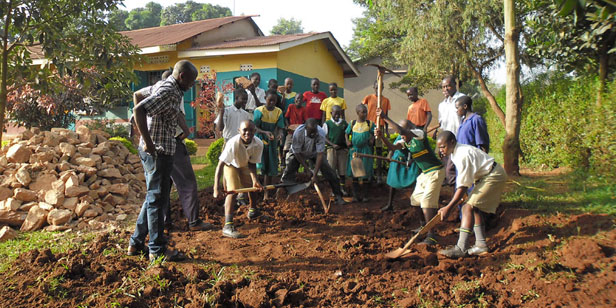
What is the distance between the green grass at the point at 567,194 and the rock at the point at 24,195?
6512 millimetres

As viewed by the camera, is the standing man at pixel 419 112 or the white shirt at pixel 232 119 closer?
the white shirt at pixel 232 119

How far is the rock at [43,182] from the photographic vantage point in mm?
6094

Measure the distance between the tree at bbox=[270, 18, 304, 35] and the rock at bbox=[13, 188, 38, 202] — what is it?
59.0 meters

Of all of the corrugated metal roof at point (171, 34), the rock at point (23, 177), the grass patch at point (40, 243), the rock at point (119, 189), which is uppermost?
the corrugated metal roof at point (171, 34)

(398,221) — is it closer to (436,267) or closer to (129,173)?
(436,267)

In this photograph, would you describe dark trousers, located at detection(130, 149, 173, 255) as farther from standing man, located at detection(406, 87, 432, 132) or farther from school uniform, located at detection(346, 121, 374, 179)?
standing man, located at detection(406, 87, 432, 132)

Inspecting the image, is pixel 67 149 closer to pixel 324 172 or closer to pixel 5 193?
pixel 5 193

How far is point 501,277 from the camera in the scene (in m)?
3.66

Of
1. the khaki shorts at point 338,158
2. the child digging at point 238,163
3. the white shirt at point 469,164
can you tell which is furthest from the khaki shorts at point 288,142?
the white shirt at point 469,164

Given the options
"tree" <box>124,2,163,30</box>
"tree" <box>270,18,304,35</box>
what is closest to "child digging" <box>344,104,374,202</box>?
"tree" <box>124,2,163,30</box>

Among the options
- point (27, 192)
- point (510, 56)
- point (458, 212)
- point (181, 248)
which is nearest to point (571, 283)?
point (458, 212)

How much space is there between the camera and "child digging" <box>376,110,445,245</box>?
15.4 feet

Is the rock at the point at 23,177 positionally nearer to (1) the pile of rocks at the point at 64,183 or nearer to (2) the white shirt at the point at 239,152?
(1) the pile of rocks at the point at 64,183

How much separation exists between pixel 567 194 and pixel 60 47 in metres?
7.68
